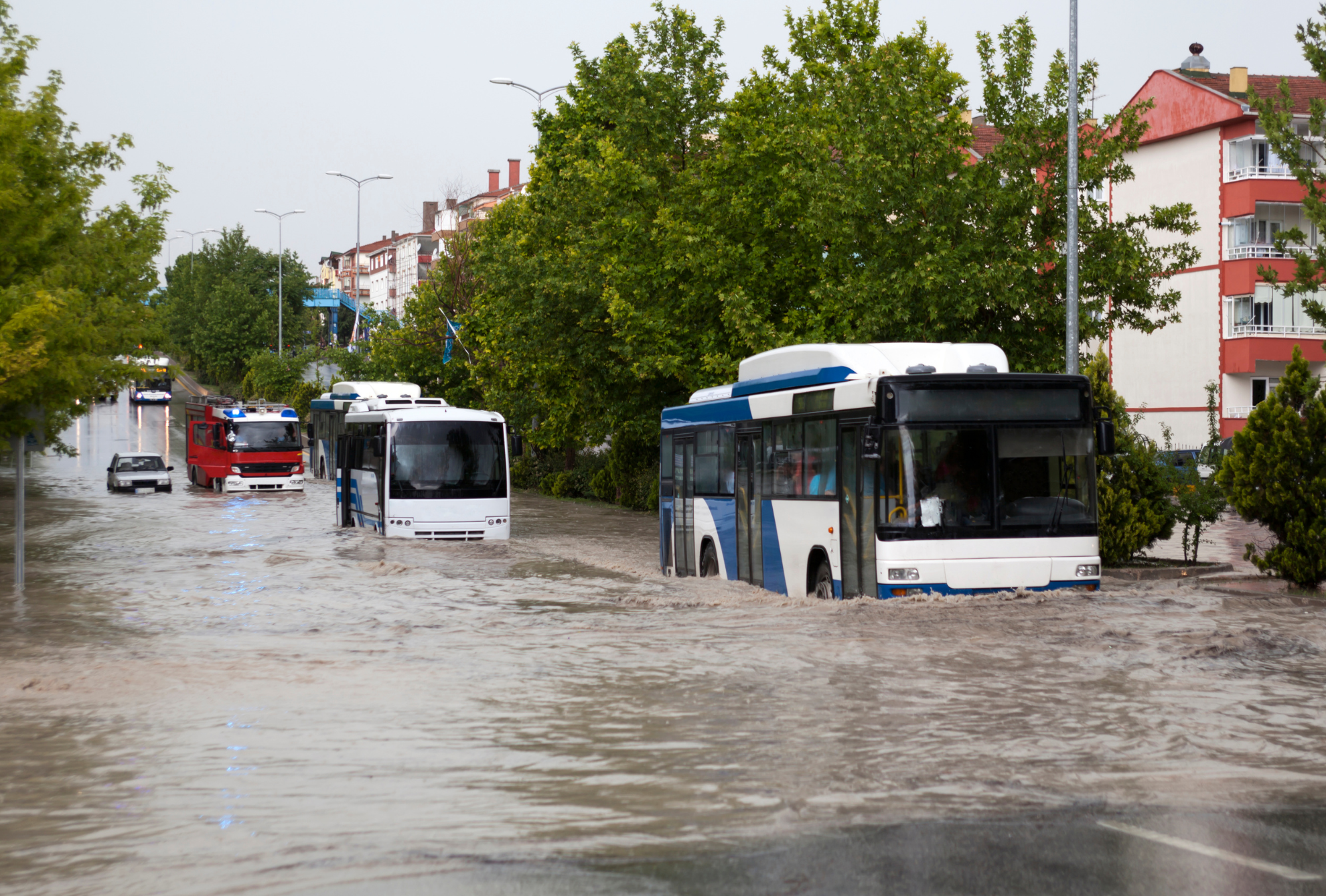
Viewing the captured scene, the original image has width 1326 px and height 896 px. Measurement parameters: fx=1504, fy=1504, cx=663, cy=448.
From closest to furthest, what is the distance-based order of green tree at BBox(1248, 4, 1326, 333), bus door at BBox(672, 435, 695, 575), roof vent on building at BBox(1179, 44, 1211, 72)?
bus door at BBox(672, 435, 695, 575)
green tree at BBox(1248, 4, 1326, 333)
roof vent on building at BBox(1179, 44, 1211, 72)

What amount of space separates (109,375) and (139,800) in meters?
17.5

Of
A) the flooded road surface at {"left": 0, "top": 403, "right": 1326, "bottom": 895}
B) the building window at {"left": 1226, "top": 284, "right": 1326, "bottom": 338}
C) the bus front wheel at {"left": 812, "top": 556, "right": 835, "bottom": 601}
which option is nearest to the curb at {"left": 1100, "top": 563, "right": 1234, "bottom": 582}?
the flooded road surface at {"left": 0, "top": 403, "right": 1326, "bottom": 895}

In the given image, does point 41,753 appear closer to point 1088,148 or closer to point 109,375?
point 109,375

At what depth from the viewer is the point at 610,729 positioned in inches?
378

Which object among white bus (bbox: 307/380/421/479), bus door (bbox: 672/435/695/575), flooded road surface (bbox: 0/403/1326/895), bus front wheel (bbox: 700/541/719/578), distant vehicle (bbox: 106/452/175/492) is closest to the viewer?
flooded road surface (bbox: 0/403/1326/895)

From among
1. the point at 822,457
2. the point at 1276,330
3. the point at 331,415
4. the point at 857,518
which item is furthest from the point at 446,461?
the point at 1276,330

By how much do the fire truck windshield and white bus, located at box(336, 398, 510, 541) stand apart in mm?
21793

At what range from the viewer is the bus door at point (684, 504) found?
20.8m

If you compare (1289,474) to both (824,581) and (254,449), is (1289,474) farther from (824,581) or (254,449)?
(254,449)

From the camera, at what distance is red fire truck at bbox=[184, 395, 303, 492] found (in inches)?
1993

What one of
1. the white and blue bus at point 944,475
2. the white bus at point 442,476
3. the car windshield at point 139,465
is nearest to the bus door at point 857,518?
the white and blue bus at point 944,475

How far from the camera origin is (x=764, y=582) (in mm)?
17750

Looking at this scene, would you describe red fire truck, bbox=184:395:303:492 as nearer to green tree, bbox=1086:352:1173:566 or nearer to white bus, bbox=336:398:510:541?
white bus, bbox=336:398:510:541

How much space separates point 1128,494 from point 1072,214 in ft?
15.5
